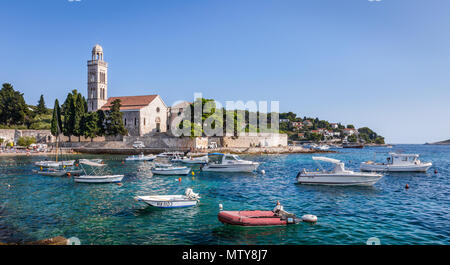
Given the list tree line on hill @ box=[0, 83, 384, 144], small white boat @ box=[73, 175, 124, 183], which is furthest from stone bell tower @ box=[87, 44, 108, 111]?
small white boat @ box=[73, 175, 124, 183]

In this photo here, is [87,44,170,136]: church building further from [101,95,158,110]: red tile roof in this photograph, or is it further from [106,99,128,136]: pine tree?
[106,99,128,136]: pine tree

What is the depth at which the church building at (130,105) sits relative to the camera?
8044cm

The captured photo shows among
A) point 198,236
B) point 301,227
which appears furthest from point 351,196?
point 198,236

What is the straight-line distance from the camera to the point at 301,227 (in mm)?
14055

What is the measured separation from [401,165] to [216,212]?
3251 centimetres

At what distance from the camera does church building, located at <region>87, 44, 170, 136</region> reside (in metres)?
80.4

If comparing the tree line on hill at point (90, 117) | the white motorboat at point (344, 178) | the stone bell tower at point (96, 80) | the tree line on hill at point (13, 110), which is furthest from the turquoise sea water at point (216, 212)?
the tree line on hill at point (13, 110)

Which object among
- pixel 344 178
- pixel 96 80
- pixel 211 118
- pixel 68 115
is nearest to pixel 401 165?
pixel 344 178

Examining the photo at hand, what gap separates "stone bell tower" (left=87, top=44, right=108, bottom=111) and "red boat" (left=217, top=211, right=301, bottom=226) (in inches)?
3327

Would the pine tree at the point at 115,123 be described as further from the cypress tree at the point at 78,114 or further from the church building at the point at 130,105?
the cypress tree at the point at 78,114

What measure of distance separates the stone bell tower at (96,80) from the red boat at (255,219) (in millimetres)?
84517

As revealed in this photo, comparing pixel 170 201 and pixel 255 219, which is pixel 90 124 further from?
pixel 255 219

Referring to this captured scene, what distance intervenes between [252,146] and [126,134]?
37.4 meters
